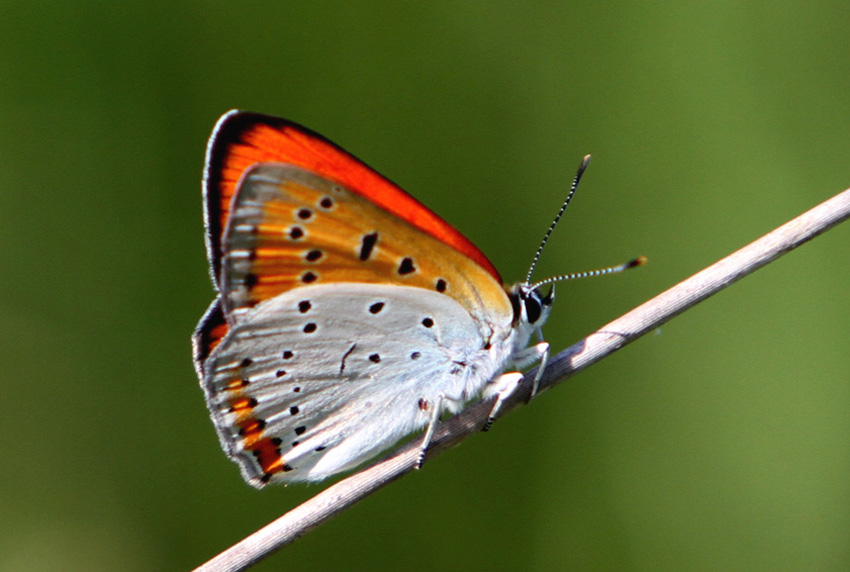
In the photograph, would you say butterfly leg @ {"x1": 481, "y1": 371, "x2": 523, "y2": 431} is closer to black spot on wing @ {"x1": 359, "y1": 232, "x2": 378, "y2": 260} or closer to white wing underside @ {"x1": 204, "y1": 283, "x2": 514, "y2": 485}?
white wing underside @ {"x1": 204, "y1": 283, "x2": 514, "y2": 485}

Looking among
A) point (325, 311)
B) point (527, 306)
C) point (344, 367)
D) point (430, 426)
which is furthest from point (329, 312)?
point (527, 306)

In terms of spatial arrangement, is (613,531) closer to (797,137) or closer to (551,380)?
(551,380)

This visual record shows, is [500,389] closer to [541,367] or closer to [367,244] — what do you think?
[541,367]

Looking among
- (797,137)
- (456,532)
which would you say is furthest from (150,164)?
(797,137)

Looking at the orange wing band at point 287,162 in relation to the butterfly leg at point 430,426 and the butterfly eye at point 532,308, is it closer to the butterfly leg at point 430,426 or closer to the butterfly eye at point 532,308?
→ the butterfly eye at point 532,308

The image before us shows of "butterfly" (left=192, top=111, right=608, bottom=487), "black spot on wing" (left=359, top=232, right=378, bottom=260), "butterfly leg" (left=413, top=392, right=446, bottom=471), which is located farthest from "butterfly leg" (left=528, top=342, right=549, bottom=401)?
"black spot on wing" (left=359, top=232, right=378, bottom=260)

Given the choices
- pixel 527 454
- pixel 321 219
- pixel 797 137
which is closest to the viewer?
pixel 321 219
